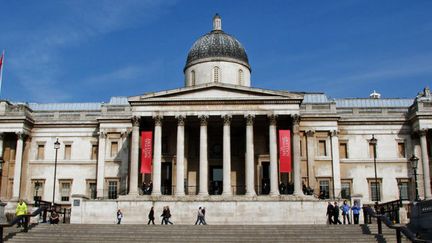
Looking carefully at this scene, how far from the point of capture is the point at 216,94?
43.6m

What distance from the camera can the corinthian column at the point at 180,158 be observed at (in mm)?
41938

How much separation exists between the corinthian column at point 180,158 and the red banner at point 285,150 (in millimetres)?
7631

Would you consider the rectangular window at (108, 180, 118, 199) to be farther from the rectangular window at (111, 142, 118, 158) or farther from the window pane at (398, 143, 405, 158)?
the window pane at (398, 143, 405, 158)

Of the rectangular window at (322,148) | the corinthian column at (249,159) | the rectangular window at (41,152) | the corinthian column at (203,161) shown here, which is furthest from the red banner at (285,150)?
the rectangular window at (41,152)

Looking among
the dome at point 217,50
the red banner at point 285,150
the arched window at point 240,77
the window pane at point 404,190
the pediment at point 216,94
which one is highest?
the dome at point 217,50

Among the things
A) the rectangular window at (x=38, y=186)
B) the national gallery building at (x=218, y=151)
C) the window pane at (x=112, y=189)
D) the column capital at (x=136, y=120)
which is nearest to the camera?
the national gallery building at (x=218, y=151)

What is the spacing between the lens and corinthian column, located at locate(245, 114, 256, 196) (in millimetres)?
41594

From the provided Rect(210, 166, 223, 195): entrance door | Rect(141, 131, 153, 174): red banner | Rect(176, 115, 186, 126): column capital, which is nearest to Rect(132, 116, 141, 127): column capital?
Rect(141, 131, 153, 174): red banner

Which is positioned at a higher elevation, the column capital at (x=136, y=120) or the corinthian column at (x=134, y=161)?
the column capital at (x=136, y=120)

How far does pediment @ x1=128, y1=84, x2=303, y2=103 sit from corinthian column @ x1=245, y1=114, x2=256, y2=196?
6.13 ft

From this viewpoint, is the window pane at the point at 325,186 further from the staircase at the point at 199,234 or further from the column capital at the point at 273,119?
the staircase at the point at 199,234

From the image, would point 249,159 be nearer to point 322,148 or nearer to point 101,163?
point 322,148

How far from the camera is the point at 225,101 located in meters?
43.2

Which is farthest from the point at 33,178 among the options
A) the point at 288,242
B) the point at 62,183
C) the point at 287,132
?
the point at 288,242
